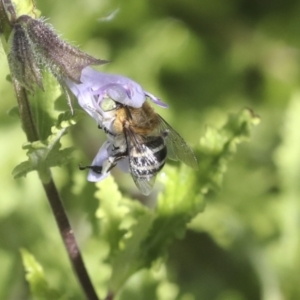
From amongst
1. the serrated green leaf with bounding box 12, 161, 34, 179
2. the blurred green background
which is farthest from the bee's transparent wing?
the blurred green background

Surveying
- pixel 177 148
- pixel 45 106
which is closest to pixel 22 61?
pixel 45 106

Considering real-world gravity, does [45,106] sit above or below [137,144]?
above

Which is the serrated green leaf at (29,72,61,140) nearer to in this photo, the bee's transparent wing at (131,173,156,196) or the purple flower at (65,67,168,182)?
the purple flower at (65,67,168,182)

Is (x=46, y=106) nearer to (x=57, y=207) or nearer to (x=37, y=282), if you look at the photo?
(x=57, y=207)

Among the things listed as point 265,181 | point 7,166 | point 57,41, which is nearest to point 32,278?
point 57,41

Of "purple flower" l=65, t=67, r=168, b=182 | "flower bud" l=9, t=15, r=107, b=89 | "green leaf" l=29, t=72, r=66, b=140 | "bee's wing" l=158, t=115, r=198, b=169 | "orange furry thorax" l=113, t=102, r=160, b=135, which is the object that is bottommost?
"bee's wing" l=158, t=115, r=198, b=169

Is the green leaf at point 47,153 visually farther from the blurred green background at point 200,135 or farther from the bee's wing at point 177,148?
the blurred green background at point 200,135

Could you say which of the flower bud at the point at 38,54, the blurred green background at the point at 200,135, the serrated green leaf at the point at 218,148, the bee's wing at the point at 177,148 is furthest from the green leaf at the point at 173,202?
the flower bud at the point at 38,54
